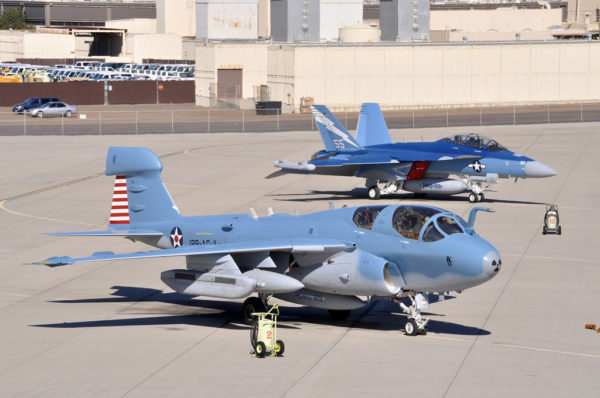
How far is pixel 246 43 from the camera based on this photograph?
9300 cm

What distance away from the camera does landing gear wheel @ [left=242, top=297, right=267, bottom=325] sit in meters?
21.8

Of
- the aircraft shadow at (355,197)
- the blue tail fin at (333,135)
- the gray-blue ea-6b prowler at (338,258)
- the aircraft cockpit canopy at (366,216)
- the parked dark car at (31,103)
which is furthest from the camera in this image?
the parked dark car at (31,103)

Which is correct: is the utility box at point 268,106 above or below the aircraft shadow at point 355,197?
above

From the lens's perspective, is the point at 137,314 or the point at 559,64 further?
the point at 559,64

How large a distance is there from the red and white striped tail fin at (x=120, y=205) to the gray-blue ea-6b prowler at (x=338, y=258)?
2.52 metres

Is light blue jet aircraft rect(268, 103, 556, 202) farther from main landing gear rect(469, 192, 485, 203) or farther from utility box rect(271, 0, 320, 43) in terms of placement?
utility box rect(271, 0, 320, 43)

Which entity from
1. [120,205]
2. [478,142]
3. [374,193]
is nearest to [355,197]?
[374,193]

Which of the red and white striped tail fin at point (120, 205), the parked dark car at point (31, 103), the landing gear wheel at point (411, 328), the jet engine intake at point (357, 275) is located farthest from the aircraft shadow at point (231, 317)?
the parked dark car at point (31, 103)

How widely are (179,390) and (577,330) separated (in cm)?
882

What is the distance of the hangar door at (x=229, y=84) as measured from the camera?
9231cm

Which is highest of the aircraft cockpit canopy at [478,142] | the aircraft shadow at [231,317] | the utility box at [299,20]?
the utility box at [299,20]

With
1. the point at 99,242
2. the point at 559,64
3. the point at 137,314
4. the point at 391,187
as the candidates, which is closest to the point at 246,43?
the point at 559,64

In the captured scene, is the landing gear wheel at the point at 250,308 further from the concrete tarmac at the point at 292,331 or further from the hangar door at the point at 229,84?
the hangar door at the point at 229,84

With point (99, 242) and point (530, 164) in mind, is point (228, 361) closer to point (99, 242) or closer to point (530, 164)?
point (99, 242)
